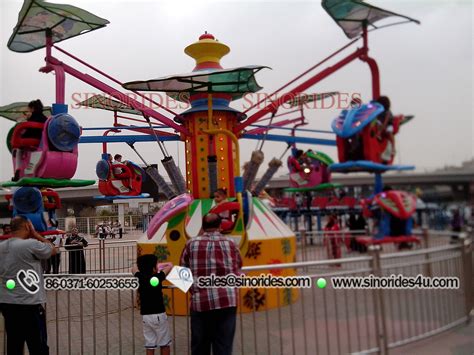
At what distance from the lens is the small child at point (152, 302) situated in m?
3.42

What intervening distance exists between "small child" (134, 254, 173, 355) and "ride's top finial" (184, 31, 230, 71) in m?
2.43

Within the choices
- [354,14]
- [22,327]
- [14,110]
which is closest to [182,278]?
[22,327]

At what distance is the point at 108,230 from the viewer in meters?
5.03

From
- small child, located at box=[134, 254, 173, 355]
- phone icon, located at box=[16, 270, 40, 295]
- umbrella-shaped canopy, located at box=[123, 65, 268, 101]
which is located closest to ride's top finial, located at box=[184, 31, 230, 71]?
umbrella-shaped canopy, located at box=[123, 65, 268, 101]

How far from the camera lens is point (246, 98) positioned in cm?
501

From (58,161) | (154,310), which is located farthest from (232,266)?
(58,161)

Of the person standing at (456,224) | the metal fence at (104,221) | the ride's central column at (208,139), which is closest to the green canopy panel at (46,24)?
the ride's central column at (208,139)

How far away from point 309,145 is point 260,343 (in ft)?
6.28

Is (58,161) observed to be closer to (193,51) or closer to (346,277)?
(193,51)

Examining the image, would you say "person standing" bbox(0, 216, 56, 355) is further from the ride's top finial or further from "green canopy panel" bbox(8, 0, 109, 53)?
the ride's top finial

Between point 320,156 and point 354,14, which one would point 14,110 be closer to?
point 320,156

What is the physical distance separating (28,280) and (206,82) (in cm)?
233

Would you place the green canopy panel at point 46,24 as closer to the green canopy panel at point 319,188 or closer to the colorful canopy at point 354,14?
the colorful canopy at point 354,14

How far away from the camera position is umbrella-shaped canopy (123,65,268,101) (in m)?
4.01
